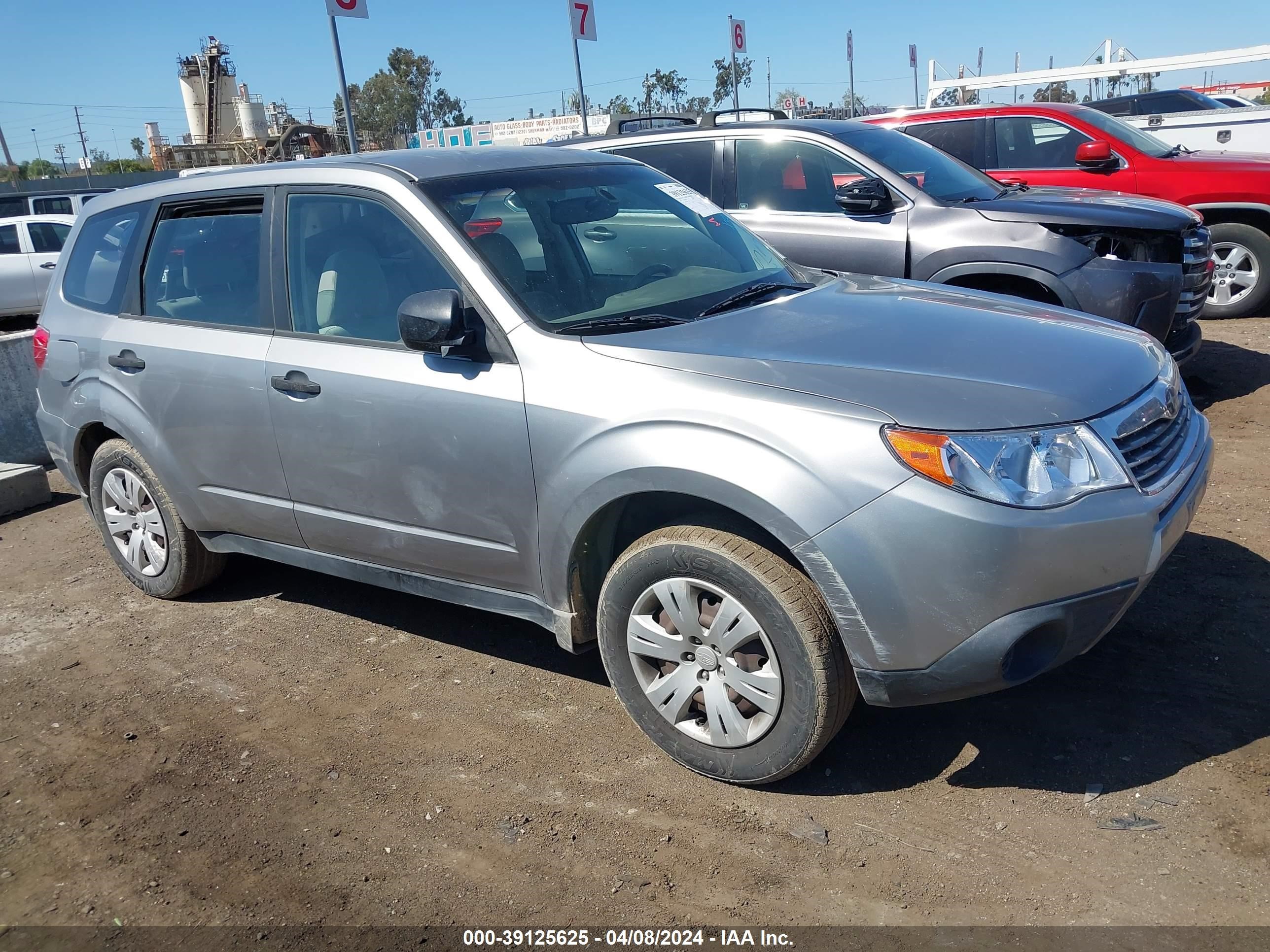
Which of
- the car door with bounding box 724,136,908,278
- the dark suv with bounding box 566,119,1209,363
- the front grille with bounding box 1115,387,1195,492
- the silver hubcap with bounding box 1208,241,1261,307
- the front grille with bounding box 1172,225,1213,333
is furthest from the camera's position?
the silver hubcap with bounding box 1208,241,1261,307

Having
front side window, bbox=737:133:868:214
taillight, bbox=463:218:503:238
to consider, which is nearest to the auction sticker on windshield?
taillight, bbox=463:218:503:238

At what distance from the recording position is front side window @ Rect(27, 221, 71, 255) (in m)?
14.3

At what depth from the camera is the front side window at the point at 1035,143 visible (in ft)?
30.5

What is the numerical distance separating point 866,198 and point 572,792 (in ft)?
14.5

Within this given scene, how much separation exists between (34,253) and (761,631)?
48.3 feet

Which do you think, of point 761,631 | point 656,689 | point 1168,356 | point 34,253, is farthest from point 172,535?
point 34,253

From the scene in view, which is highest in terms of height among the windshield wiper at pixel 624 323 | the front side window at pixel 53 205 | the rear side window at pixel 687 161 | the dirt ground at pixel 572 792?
the front side window at pixel 53 205

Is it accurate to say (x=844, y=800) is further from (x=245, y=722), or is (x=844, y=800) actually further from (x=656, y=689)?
(x=245, y=722)

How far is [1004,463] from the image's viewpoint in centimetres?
267

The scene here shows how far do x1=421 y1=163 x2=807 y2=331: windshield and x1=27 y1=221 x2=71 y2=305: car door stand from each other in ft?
41.9

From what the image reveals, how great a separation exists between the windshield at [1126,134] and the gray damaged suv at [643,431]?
638 cm

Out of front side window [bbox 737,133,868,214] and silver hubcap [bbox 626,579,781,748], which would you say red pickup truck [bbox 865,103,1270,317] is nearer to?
front side window [bbox 737,133,868,214]

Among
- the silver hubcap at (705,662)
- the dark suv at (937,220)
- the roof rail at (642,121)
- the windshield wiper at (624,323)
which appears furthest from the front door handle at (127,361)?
the roof rail at (642,121)

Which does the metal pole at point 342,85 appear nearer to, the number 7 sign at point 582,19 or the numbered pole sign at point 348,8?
the numbered pole sign at point 348,8
